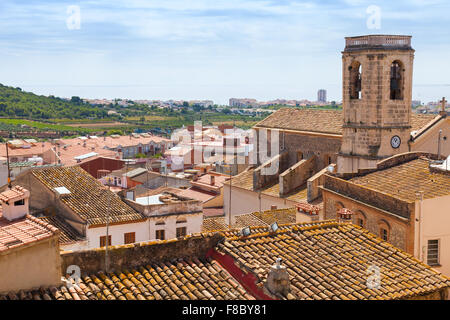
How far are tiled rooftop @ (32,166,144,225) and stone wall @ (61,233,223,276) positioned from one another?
10.0 meters

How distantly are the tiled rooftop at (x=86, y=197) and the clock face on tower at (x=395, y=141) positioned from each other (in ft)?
36.0

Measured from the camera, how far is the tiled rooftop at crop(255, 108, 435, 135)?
25422 millimetres

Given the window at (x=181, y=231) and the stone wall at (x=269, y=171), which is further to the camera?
the stone wall at (x=269, y=171)

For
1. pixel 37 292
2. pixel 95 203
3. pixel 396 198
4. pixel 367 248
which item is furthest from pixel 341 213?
pixel 95 203

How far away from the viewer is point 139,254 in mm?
8508

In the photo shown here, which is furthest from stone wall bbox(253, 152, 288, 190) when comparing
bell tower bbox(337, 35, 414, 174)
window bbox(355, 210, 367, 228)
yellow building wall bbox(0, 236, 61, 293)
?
yellow building wall bbox(0, 236, 61, 293)

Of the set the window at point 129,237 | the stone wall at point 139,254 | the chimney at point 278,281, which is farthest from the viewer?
the window at point 129,237

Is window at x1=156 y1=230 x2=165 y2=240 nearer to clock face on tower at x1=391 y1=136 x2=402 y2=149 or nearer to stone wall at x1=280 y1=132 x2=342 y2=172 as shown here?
stone wall at x1=280 y1=132 x2=342 y2=172

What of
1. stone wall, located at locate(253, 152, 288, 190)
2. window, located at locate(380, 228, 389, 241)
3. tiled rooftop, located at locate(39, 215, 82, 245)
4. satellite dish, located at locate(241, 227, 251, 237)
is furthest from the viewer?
stone wall, located at locate(253, 152, 288, 190)

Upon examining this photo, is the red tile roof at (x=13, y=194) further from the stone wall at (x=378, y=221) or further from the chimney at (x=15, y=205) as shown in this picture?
the stone wall at (x=378, y=221)

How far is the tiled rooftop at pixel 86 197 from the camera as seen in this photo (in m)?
19.0

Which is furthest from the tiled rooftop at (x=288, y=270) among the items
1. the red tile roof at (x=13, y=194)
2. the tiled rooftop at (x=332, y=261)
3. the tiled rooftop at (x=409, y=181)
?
the tiled rooftop at (x=409, y=181)

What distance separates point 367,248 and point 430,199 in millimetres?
3851

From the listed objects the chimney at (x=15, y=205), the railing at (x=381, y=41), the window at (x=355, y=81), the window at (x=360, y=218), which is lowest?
the window at (x=360, y=218)
